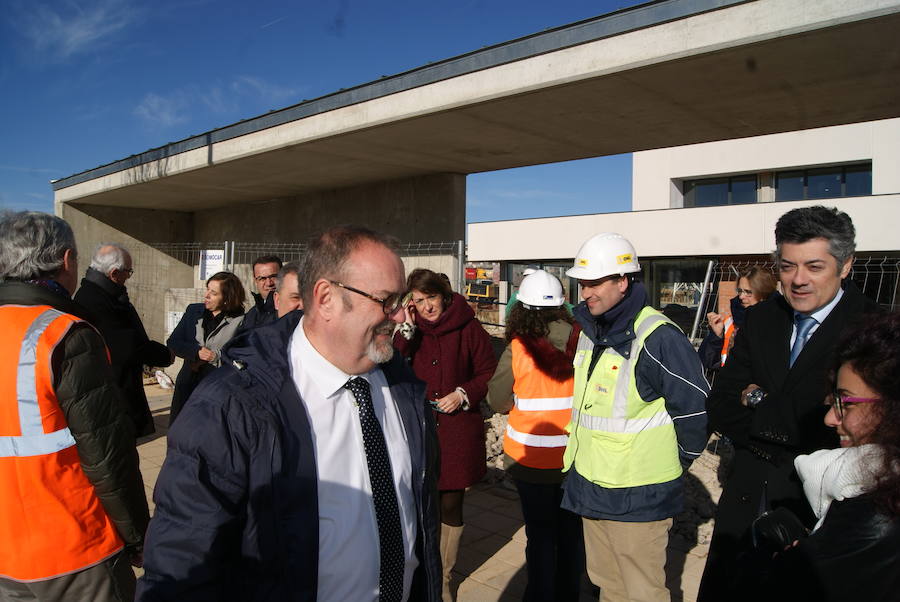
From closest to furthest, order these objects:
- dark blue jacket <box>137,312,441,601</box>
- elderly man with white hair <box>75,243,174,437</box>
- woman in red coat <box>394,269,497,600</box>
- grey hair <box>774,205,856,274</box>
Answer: dark blue jacket <box>137,312,441,601</box> → grey hair <box>774,205,856,274</box> → woman in red coat <box>394,269,497,600</box> → elderly man with white hair <box>75,243,174,437</box>

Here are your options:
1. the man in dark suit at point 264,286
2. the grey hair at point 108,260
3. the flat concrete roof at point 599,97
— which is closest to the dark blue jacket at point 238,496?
the grey hair at point 108,260

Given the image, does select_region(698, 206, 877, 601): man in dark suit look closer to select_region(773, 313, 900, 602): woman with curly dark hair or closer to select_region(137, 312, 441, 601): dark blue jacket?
select_region(773, 313, 900, 602): woman with curly dark hair

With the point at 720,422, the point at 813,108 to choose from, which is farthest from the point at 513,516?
the point at 813,108

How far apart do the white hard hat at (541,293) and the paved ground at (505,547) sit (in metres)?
1.84

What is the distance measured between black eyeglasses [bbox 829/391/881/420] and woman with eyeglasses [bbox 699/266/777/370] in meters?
3.12

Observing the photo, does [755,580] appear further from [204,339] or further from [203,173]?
[203,173]

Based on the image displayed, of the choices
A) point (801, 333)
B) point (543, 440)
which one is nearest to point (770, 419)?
point (801, 333)

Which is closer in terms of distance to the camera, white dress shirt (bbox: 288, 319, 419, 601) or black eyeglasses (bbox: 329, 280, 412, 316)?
white dress shirt (bbox: 288, 319, 419, 601)

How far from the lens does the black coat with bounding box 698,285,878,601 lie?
2.37 meters

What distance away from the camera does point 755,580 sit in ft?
5.04

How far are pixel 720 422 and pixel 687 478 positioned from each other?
10.9ft

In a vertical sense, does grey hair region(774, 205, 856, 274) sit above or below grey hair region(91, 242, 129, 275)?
above

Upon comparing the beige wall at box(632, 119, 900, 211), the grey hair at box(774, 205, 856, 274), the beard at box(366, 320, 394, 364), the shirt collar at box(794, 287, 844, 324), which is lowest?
the beard at box(366, 320, 394, 364)

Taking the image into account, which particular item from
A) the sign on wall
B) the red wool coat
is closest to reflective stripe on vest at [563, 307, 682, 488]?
the red wool coat
